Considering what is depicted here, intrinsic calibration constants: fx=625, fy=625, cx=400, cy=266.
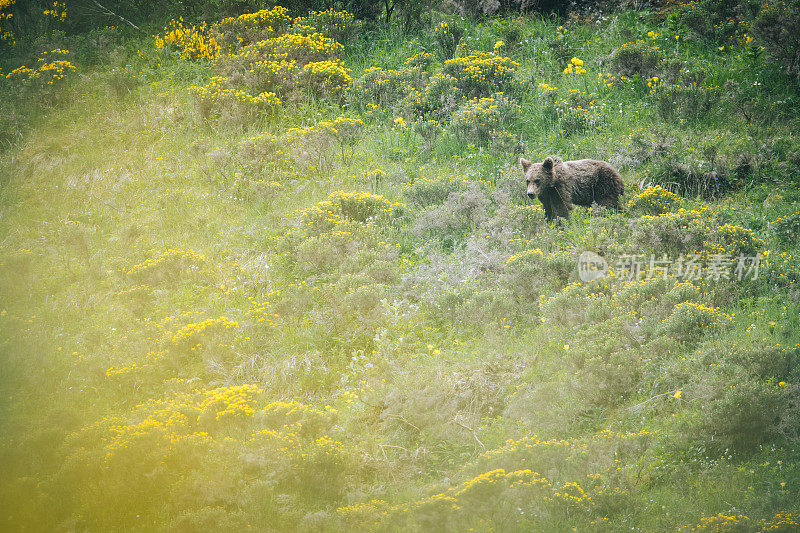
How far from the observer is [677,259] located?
7648 mm

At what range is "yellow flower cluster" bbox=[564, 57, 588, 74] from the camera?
40.0 ft

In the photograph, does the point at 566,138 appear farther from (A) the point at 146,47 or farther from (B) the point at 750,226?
(A) the point at 146,47

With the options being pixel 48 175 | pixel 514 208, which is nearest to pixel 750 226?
pixel 514 208

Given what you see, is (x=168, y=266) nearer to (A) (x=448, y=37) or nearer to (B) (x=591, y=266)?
(B) (x=591, y=266)

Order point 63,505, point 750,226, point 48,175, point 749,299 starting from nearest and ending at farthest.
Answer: point 63,505, point 749,299, point 750,226, point 48,175

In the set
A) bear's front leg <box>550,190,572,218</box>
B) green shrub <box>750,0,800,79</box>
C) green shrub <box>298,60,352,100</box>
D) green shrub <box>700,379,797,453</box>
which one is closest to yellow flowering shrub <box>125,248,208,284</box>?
bear's front leg <box>550,190,572,218</box>

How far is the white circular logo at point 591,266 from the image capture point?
760 cm

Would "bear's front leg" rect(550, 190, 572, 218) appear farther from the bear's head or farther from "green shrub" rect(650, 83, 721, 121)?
"green shrub" rect(650, 83, 721, 121)

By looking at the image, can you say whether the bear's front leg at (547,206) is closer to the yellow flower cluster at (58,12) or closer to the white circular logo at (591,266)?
the white circular logo at (591,266)

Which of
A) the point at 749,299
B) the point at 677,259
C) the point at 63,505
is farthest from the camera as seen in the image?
the point at 677,259

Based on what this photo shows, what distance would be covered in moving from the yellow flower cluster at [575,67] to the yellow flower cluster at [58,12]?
1381cm

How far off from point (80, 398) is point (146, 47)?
38.5 feet

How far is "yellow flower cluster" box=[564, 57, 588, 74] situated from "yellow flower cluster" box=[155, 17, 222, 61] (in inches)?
325

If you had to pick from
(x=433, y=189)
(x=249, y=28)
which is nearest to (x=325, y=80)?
(x=249, y=28)
